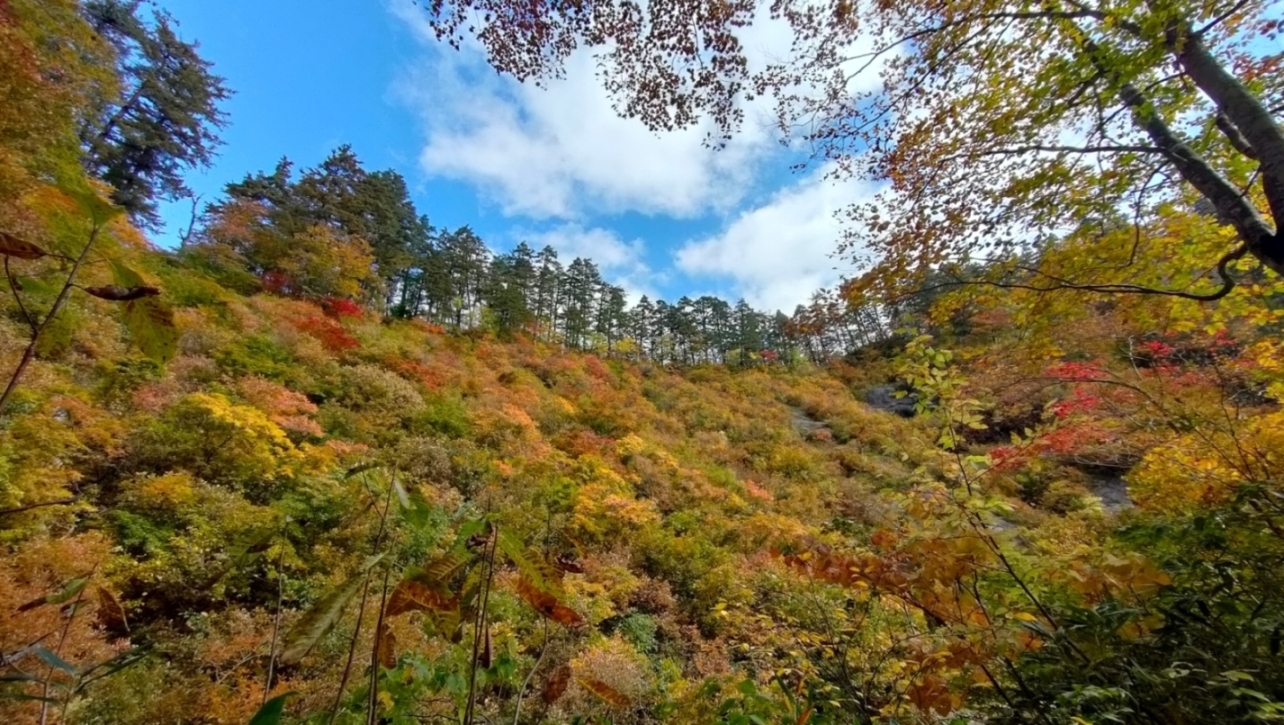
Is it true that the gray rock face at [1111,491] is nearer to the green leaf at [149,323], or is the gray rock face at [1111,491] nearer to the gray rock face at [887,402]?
the gray rock face at [887,402]

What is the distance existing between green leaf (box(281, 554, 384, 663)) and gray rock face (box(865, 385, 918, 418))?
68.2 feet

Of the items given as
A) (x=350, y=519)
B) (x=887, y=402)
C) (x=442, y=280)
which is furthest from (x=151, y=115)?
(x=887, y=402)

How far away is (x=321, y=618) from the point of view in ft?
2.53

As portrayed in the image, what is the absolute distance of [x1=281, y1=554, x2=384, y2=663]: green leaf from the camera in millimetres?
702

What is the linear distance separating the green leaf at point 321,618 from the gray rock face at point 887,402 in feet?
68.2

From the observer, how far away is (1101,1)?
2477mm

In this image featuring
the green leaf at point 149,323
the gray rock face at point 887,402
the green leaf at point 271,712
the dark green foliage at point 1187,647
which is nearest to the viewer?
the green leaf at point 271,712

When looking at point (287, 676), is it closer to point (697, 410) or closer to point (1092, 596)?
point (1092, 596)

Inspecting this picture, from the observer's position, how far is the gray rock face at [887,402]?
63.6 ft

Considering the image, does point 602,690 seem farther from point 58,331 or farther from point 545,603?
point 58,331

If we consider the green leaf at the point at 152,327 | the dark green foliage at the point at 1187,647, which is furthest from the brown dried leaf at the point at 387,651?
the dark green foliage at the point at 1187,647

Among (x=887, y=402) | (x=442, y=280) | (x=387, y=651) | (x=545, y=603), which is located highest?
(x=442, y=280)

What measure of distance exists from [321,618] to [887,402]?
2282cm

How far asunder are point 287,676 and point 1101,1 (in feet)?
21.4
